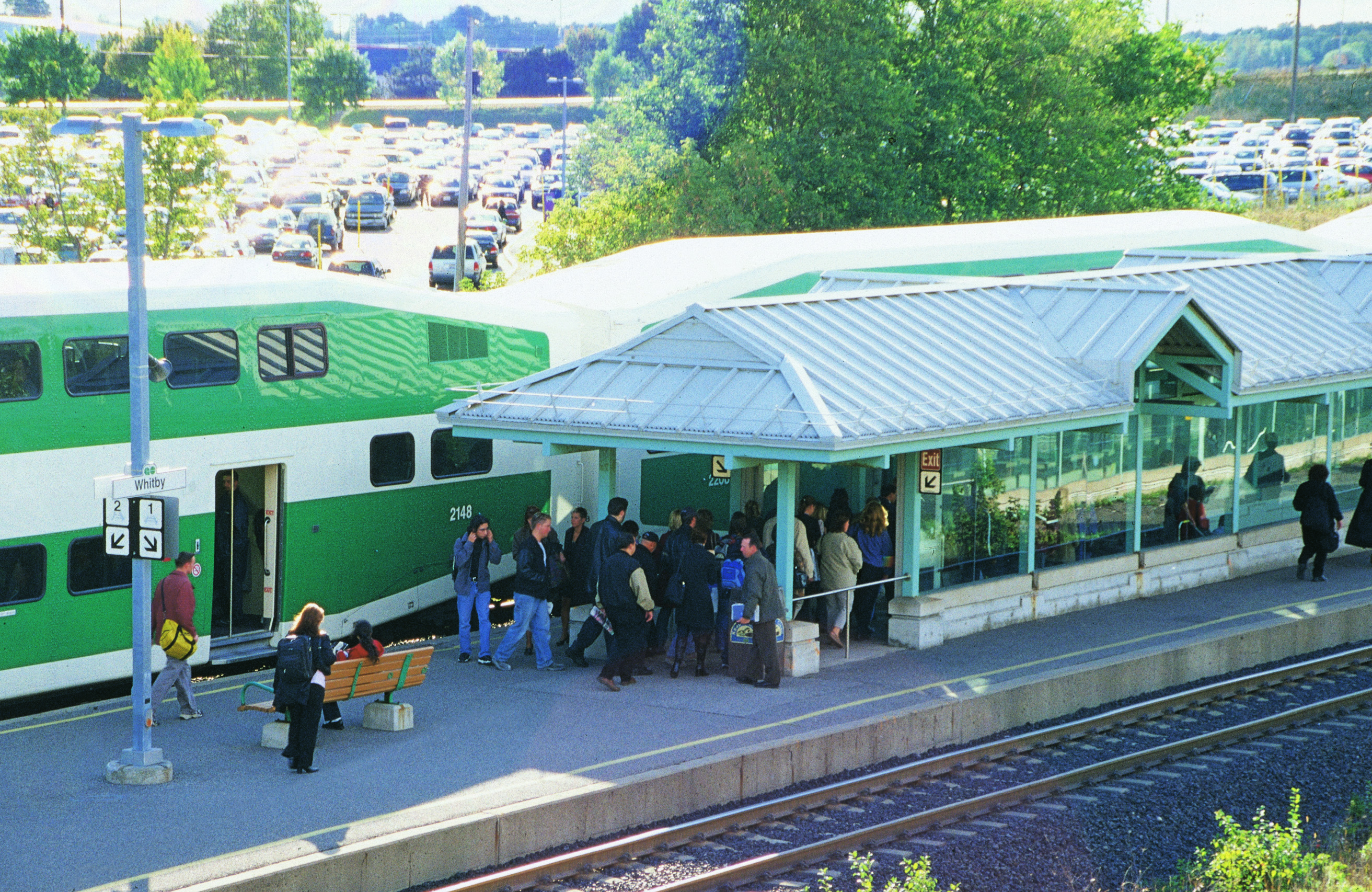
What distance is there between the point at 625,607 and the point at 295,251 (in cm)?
3674

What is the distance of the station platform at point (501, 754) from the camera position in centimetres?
1174

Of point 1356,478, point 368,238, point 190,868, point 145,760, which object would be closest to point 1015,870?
point 190,868

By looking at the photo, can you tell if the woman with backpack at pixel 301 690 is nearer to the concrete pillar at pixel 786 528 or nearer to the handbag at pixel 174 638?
the handbag at pixel 174 638

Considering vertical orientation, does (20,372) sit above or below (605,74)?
below

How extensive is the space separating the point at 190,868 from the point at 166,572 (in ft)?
20.4

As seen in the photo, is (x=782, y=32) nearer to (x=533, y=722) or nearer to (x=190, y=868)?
(x=533, y=722)

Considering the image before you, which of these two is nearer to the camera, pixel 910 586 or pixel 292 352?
pixel 292 352

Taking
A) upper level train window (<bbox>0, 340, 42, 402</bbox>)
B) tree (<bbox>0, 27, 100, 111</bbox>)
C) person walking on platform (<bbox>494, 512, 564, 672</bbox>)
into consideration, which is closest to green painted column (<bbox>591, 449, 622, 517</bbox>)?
person walking on platform (<bbox>494, 512, 564, 672</bbox>)

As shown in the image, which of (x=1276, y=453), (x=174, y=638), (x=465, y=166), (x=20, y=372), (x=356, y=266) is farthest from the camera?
(x=356, y=266)

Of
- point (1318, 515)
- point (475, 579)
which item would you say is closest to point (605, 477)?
point (475, 579)

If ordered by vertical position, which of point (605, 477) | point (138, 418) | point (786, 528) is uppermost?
point (138, 418)

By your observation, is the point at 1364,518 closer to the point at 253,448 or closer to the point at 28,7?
the point at 253,448

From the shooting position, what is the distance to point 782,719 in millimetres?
15305

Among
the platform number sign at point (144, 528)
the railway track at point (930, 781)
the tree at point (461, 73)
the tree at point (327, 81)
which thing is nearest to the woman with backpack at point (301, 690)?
the platform number sign at point (144, 528)
